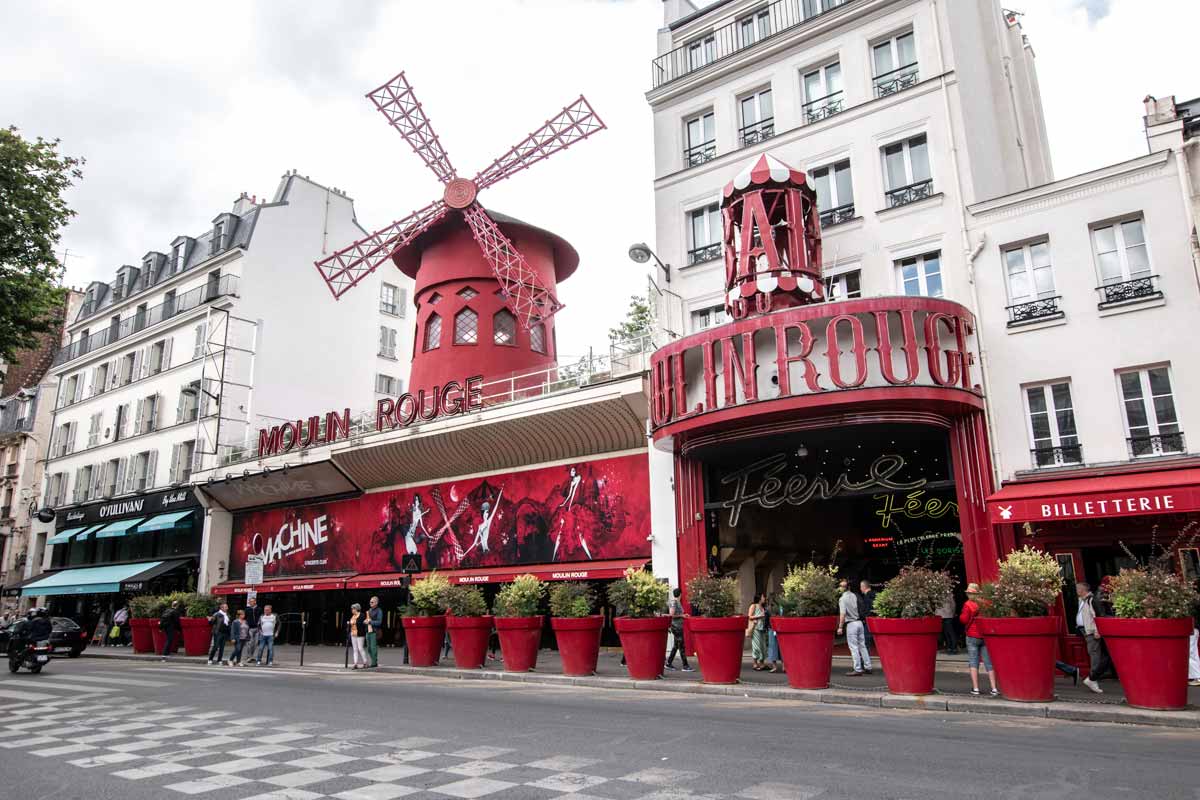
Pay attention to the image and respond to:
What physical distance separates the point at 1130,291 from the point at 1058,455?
2636 millimetres

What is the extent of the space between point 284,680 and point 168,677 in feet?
7.43

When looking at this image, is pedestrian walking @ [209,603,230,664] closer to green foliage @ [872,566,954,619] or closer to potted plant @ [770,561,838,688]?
potted plant @ [770,561,838,688]

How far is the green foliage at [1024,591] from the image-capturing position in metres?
8.79

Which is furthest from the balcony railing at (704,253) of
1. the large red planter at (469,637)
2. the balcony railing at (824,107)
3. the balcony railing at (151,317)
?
the balcony railing at (151,317)

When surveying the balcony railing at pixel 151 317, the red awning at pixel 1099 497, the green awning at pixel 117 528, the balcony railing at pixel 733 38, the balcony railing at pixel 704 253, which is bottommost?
the red awning at pixel 1099 497

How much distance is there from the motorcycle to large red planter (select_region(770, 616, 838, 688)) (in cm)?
1255

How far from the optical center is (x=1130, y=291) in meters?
12.4

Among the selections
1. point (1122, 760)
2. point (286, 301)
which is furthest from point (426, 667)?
point (286, 301)

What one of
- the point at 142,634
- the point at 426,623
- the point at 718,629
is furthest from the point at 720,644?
the point at 142,634

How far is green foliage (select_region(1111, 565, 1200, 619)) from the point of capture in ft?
26.2

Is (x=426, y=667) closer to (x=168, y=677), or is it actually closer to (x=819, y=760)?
(x=168, y=677)

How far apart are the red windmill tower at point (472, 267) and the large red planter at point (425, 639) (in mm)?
9259

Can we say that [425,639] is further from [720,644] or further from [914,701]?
[914,701]

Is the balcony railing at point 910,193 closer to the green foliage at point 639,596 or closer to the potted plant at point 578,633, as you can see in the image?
the green foliage at point 639,596
